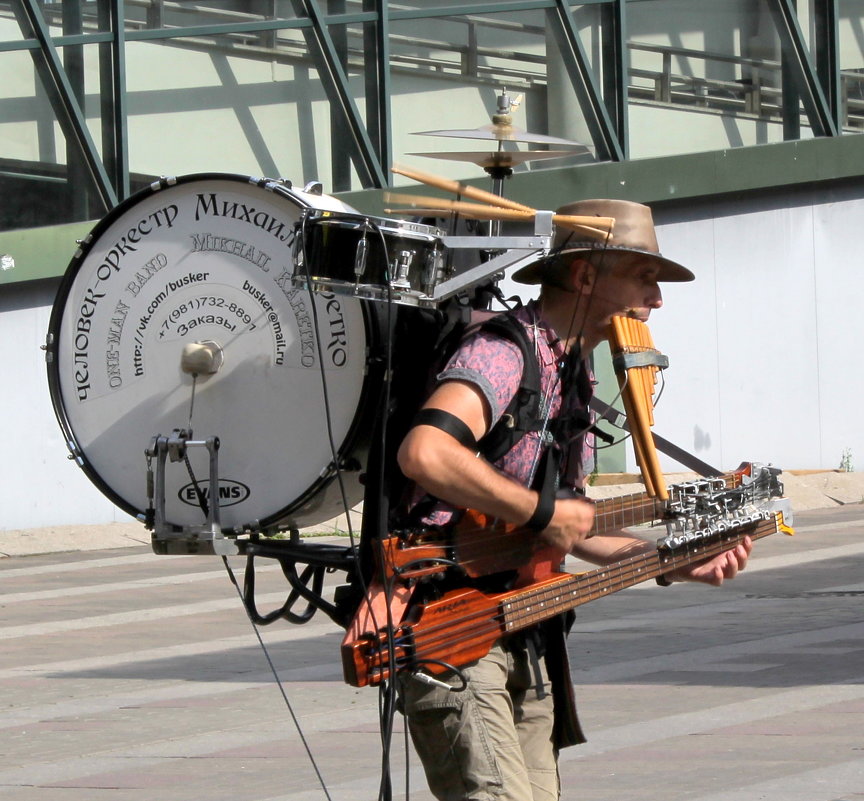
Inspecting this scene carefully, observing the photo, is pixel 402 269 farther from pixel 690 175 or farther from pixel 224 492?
pixel 690 175

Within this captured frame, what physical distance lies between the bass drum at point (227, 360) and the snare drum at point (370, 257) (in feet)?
0.54

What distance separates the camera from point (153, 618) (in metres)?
11.8

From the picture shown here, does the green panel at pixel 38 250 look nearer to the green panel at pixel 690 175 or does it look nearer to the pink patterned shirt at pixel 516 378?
the green panel at pixel 690 175

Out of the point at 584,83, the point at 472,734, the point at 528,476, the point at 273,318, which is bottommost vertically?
the point at 472,734

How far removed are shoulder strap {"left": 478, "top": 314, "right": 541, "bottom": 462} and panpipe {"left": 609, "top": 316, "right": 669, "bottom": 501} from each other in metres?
0.26

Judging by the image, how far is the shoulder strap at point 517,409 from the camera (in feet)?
12.6

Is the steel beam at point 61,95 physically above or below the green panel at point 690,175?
above

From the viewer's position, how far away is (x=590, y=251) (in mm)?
4043

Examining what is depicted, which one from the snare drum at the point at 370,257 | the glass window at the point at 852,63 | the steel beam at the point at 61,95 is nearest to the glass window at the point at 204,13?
the steel beam at the point at 61,95

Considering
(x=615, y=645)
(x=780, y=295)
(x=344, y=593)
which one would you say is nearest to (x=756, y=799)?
(x=344, y=593)

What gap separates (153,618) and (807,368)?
13.3 m

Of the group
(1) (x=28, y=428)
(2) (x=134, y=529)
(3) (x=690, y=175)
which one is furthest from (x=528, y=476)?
(3) (x=690, y=175)

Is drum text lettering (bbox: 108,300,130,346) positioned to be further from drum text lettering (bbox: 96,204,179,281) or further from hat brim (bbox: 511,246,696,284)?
hat brim (bbox: 511,246,696,284)

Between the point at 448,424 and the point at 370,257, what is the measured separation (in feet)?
1.38
